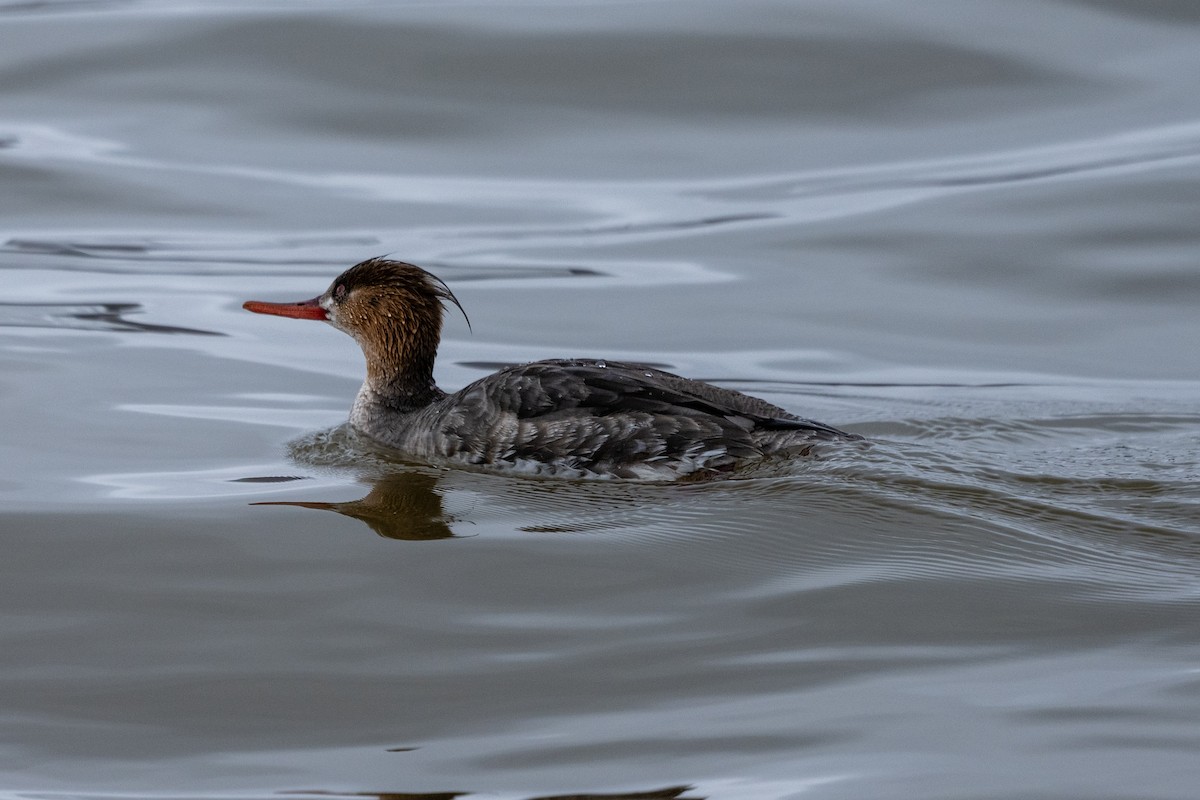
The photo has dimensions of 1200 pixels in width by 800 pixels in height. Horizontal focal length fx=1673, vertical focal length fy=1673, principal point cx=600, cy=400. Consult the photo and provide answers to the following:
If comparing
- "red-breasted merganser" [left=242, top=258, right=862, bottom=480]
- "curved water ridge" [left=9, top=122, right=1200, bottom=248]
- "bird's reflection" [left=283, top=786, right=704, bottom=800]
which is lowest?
"bird's reflection" [left=283, top=786, right=704, bottom=800]

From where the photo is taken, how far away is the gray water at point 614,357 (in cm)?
495

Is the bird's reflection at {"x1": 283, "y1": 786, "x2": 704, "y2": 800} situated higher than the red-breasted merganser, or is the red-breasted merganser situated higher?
the red-breasted merganser

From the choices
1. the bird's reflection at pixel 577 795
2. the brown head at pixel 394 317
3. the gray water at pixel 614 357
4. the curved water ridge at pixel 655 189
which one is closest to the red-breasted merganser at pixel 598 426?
the gray water at pixel 614 357

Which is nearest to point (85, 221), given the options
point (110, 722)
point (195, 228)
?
point (195, 228)

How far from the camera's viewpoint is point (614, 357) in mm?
10703

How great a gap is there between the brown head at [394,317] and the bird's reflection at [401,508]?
105 cm

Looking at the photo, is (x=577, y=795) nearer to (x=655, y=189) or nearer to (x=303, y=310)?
(x=303, y=310)

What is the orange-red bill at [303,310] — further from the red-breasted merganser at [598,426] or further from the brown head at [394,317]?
the red-breasted merganser at [598,426]

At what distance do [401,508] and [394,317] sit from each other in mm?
1796

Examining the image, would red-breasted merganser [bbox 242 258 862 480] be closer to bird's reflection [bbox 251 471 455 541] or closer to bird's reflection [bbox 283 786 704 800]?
bird's reflection [bbox 251 471 455 541]

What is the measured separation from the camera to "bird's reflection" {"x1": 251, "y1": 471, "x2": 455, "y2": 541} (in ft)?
22.5

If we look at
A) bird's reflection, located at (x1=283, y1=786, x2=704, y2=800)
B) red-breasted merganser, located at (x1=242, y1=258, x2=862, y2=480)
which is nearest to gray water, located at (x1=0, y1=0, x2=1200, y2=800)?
bird's reflection, located at (x1=283, y1=786, x2=704, y2=800)

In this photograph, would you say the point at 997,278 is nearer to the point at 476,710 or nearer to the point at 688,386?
the point at 688,386

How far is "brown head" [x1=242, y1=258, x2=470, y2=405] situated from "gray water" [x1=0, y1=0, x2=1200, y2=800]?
1.76 feet
